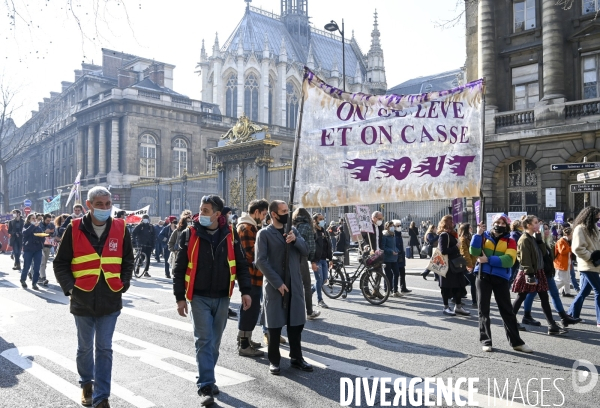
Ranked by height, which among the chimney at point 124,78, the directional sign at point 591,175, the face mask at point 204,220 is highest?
the chimney at point 124,78

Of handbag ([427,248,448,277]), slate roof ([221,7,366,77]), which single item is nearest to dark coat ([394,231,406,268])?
handbag ([427,248,448,277])

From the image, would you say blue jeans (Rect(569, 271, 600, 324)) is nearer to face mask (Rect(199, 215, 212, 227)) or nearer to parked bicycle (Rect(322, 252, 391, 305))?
parked bicycle (Rect(322, 252, 391, 305))

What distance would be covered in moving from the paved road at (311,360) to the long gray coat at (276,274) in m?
0.60

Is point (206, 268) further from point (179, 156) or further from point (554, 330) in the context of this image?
point (179, 156)

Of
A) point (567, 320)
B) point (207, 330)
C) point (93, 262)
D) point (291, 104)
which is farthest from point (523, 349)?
point (291, 104)

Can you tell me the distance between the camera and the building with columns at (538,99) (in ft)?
72.9

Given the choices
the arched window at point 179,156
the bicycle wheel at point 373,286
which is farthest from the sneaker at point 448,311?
the arched window at point 179,156

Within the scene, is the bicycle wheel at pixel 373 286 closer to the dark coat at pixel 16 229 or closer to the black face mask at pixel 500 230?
the black face mask at pixel 500 230

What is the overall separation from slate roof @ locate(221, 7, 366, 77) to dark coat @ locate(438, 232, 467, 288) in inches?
2079

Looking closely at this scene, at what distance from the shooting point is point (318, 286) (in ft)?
34.5

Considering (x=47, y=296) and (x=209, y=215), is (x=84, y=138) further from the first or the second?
(x=209, y=215)

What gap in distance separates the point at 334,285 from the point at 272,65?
51.3 m

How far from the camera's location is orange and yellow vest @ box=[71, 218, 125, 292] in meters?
4.79

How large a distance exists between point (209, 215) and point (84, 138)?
47.9 m
